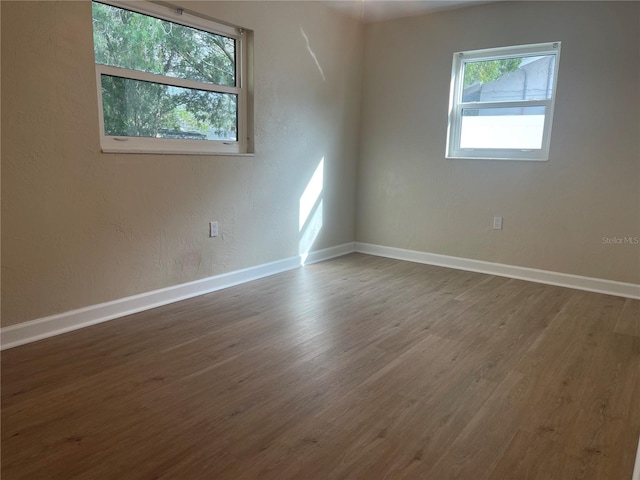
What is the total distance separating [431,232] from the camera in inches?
186

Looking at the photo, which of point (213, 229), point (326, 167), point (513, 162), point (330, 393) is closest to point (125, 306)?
point (213, 229)

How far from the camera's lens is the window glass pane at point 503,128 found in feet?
13.3

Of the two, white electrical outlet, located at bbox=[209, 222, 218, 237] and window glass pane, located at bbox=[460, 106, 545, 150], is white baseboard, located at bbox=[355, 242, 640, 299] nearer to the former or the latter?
window glass pane, located at bbox=[460, 106, 545, 150]

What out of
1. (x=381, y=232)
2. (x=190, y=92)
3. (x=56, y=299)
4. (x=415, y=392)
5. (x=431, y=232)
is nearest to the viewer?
(x=415, y=392)

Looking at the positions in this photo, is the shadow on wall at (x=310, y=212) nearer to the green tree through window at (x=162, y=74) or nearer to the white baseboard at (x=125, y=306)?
the white baseboard at (x=125, y=306)

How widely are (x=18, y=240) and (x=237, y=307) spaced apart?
55.2 inches

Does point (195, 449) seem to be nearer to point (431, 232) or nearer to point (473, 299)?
point (473, 299)

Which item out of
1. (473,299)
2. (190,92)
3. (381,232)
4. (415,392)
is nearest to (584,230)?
(473,299)

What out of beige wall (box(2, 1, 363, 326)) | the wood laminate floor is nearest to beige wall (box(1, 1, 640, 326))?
beige wall (box(2, 1, 363, 326))

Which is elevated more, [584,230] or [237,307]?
[584,230]

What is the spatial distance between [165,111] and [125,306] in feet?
4.54

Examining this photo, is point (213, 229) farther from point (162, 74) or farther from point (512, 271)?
point (512, 271)

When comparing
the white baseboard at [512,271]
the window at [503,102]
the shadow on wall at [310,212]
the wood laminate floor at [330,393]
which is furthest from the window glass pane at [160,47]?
the white baseboard at [512,271]

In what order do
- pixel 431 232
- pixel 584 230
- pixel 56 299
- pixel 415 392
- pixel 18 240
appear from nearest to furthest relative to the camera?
pixel 415 392 → pixel 18 240 → pixel 56 299 → pixel 584 230 → pixel 431 232
